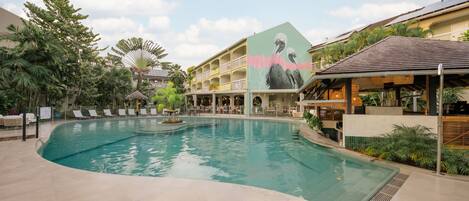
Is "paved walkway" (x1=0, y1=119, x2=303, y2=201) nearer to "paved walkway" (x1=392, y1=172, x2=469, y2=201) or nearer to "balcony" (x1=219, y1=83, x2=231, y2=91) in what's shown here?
"paved walkway" (x1=392, y1=172, x2=469, y2=201)

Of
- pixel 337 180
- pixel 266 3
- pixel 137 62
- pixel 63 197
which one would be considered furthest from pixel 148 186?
→ pixel 137 62

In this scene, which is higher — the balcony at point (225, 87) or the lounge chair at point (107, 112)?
the balcony at point (225, 87)

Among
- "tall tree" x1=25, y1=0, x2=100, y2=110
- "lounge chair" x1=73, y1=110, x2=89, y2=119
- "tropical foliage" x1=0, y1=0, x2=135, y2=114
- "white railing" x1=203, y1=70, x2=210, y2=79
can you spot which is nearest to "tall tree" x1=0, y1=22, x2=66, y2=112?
"tropical foliage" x1=0, y1=0, x2=135, y2=114

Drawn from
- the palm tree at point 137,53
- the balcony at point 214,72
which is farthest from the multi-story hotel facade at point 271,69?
the palm tree at point 137,53

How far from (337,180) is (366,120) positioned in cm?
298

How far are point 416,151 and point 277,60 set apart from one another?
21.3 meters

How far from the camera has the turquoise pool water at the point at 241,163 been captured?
509 centimetres

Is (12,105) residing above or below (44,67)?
below

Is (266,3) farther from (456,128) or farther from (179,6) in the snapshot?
(456,128)

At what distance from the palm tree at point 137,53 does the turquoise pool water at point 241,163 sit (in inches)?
1233

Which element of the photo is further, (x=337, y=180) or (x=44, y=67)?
(x=44, y=67)

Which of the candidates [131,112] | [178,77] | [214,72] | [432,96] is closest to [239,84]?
[214,72]

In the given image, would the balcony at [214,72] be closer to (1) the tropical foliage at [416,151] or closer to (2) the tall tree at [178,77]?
(2) the tall tree at [178,77]

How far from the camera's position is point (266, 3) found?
20750 millimetres
